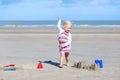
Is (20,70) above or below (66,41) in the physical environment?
A: below

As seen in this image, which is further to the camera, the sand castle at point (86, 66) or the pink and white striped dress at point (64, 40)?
the pink and white striped dress at point (64, 40)

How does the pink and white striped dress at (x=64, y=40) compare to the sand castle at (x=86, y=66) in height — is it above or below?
above

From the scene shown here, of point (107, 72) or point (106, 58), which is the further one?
point (106, 58)

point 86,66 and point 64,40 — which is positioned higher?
point 64,40

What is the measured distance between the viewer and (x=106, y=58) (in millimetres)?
13688

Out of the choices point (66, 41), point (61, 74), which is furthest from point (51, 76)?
point (66, 41)

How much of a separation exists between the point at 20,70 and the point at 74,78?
6.17ft

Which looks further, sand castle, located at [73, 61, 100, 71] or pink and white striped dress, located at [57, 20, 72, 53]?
pink and white striped dress, located at [57, 20, 72, 53]

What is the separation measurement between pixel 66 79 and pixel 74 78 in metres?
0.25

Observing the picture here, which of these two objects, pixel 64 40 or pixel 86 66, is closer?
pixel 86 66

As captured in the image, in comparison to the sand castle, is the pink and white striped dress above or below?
above

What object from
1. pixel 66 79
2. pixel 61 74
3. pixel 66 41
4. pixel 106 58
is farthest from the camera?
pixel 106 58

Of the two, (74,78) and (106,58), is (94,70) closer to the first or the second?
(74,78)

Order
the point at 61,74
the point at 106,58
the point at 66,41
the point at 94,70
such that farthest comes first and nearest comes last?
1. the point at 106,58
2. the point at 66,41
3. the point at 94,70
4. the point at 61,74
